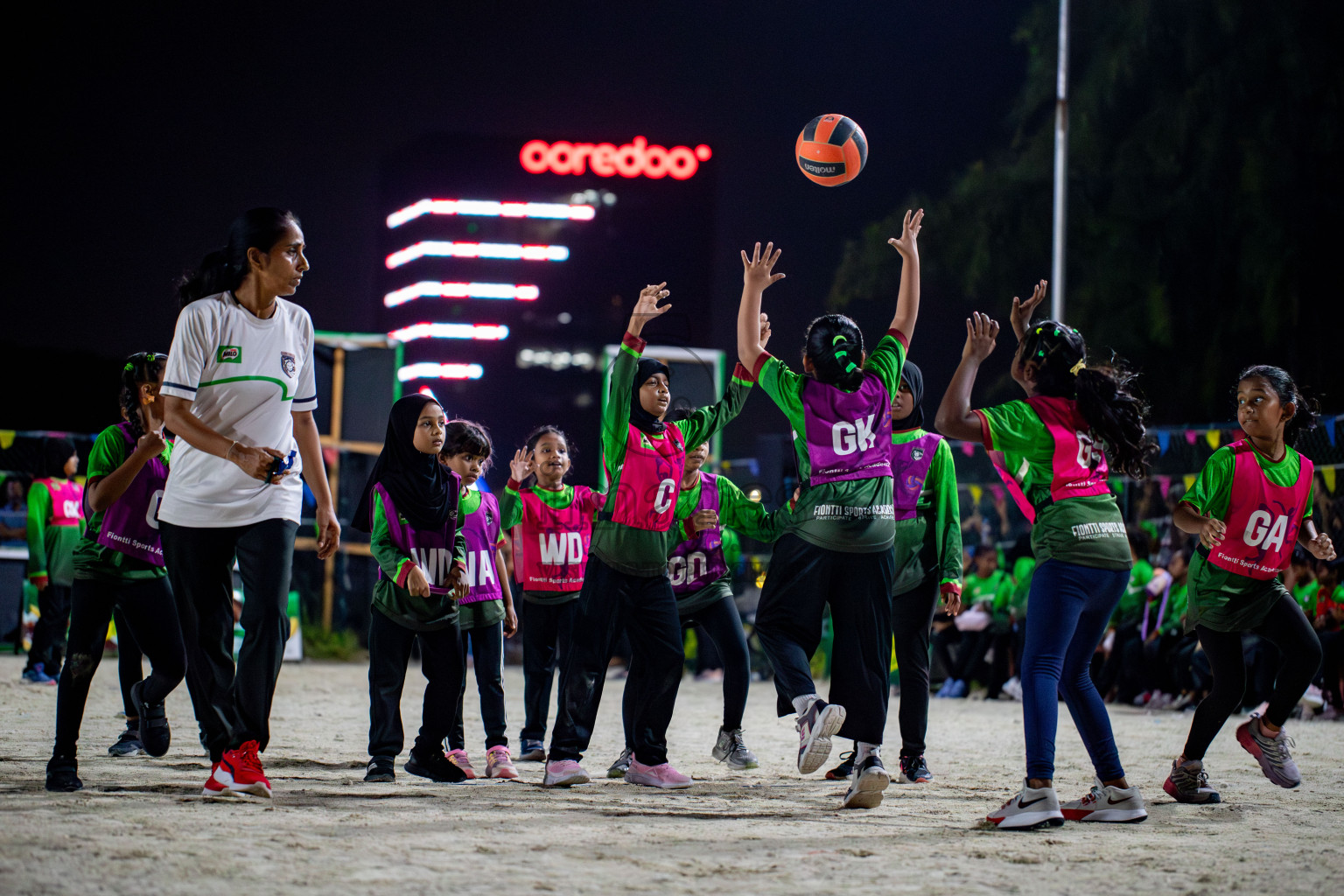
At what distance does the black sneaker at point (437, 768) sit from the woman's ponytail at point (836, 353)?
2.45 metres

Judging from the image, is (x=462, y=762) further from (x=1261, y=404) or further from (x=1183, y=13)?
(x=1183, y=13)

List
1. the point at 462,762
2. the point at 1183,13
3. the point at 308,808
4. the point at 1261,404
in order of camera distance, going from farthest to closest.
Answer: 1. the point at 1183,13
2. the point at 462,762
3. the point at 1261,404
4. the point at 308,808

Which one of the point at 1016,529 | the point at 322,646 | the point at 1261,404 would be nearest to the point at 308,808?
the point at 1261,404

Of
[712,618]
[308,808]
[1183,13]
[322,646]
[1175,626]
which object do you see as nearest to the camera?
[308,808]

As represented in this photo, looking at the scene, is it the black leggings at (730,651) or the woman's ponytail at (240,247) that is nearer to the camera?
the woman's ponytail at (240,247)

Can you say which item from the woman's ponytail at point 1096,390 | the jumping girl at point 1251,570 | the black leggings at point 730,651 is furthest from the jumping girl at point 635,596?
the jumping girl at point 1251,570

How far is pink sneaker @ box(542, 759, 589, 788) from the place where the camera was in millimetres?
5945

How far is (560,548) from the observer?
24.7ft

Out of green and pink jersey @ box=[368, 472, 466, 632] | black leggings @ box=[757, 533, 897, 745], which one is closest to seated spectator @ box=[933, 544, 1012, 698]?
black leggings @ box=[757, 533, 897, 745]

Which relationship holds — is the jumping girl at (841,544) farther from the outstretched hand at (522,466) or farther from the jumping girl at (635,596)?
the outstretched hand at (522,466)

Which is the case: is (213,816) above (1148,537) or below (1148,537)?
below

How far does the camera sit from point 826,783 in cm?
643

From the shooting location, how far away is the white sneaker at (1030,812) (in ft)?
16.3

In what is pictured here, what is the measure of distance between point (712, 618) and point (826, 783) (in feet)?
4.64
